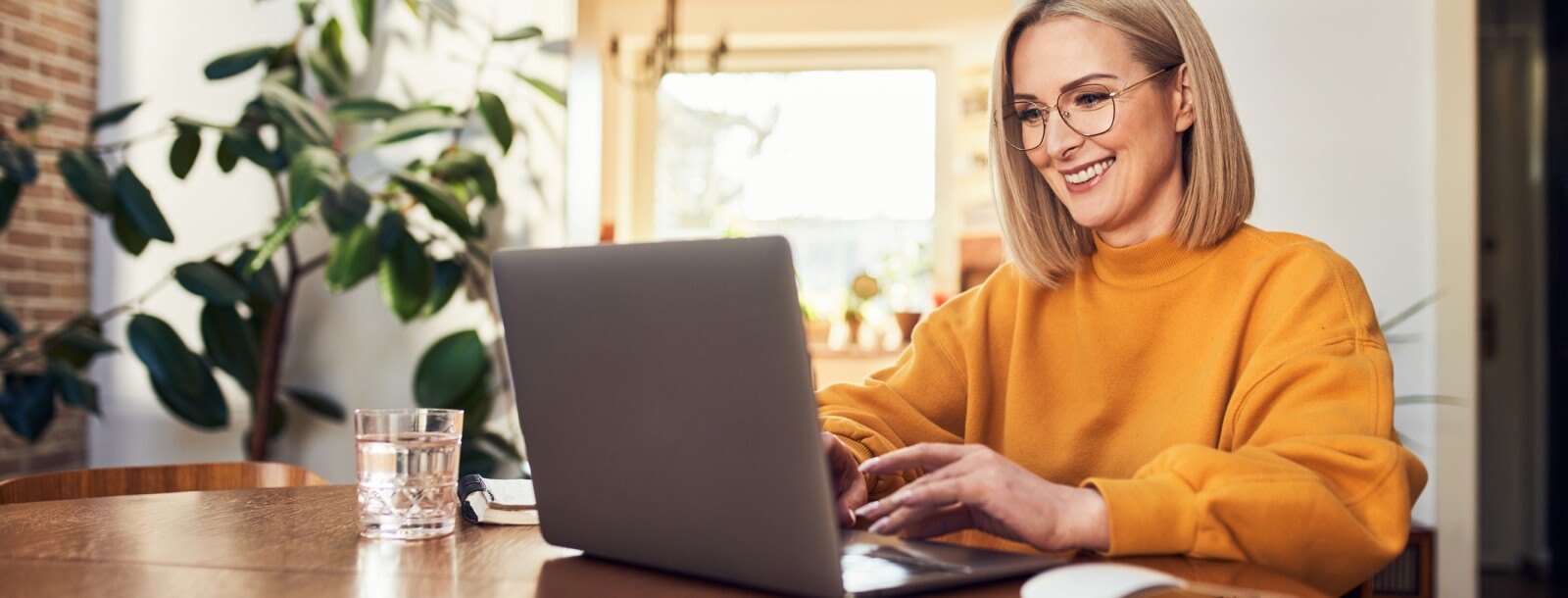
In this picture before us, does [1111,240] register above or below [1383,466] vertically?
above

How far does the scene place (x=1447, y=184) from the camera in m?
3.20

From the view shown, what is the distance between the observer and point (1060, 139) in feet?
4.78

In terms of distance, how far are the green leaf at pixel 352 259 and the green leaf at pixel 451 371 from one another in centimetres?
35

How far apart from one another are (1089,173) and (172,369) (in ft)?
9.13

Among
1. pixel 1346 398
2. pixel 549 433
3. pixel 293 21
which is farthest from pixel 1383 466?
pixel 293 21

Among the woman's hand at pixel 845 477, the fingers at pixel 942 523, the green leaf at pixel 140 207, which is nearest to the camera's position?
the fingers at pixel 942 523

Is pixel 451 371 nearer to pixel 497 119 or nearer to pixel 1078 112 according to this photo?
pixel 497 119

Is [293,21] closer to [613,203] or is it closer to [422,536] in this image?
[613,203]

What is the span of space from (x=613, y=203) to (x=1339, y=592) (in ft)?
16.7

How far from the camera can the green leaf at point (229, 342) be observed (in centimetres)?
347

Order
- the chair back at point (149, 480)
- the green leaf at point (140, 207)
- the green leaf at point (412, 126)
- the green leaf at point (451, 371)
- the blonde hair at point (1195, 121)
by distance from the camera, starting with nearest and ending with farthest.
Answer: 1. the blonde hair at point (1195, 121)
2. the chair back at point (149, 480)
3. the green leaf at point (140, 207)
4. the green leaf at point (412, 126)
5. the green leaf at point (451, 371)

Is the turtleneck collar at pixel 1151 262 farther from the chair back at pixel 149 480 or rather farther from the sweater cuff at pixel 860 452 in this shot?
the chair back at pixel 149 480

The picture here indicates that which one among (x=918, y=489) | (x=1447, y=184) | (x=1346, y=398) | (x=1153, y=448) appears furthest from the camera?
(x=1447, y=184)

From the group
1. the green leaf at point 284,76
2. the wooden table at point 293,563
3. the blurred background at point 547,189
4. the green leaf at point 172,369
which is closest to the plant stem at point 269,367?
the blurred background at point 547,189
